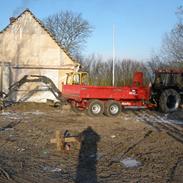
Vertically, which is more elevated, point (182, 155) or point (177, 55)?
point (177, 55)

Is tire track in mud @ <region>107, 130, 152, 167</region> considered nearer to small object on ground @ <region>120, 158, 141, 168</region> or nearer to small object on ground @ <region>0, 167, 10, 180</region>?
small object on ground @ <region>120, 158, 141, 168</region>

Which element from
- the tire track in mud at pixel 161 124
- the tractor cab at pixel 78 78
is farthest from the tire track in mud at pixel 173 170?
the tractor cab at pixel 78 78

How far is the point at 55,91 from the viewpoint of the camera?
31.3m

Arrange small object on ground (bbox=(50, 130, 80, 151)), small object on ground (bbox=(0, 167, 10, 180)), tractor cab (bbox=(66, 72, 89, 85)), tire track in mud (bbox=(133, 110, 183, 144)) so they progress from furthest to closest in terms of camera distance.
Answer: tractor cab (bbox=(66, 72, 89, 85)), tire track in mud (bbox=(133, 110, 183, 144)), small object on ground (bbox=(50, 130, 80, 151)), small object on ground (bbox=(0, 167, 10, 180))

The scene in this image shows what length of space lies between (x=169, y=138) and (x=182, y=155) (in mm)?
2985

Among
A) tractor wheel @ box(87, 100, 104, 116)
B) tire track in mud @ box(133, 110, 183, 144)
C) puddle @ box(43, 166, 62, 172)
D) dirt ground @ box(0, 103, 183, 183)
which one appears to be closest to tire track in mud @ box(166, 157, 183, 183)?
dirt ground @ box(0, 103, 183, 183)

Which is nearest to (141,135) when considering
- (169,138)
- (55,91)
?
(169,138)

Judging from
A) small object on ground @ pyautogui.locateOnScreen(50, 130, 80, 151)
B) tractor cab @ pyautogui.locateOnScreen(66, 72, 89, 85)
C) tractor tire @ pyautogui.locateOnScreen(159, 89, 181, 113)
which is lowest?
small object on ground @ pyautogui.locateOnScreen(50, 130, 80, 151)

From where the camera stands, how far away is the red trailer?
2245 centimetres

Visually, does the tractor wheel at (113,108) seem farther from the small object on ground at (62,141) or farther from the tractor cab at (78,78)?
the small object on ground at (62,141)

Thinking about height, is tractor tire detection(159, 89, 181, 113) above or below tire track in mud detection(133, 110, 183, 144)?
above

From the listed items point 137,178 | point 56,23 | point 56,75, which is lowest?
point 137,178

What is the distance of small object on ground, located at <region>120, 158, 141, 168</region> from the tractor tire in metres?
14.1

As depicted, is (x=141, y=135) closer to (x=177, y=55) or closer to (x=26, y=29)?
(x=26, y=29)
